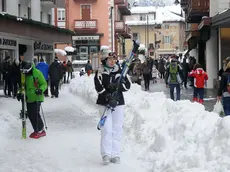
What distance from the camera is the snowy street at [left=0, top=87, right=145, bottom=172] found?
25.9 ft

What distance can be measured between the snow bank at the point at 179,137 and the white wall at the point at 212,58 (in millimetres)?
15519

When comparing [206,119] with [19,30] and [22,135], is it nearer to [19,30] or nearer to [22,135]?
[22,135]

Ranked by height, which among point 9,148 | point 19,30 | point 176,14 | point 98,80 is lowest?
point 9,148

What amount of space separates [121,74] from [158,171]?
1843mm

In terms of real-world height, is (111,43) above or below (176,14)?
below

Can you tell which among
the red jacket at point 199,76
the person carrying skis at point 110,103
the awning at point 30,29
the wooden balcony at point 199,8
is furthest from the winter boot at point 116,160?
the wooden balcony at point 199,8

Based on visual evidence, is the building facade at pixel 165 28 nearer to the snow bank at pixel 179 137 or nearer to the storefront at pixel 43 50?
the storefront at pixel 43 50

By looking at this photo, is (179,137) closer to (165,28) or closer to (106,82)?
(106,82)

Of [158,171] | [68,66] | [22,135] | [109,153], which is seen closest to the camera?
[158,171]

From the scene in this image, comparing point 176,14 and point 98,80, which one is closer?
point 98,80

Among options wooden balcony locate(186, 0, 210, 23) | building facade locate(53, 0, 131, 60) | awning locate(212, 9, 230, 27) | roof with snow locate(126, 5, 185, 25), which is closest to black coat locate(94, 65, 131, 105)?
awning locate(212, 9, 230, 27)

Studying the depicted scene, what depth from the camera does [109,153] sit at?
791 centimetres

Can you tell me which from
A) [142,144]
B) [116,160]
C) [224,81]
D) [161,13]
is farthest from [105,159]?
[161,13]

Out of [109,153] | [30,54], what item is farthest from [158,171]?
[30,54]
